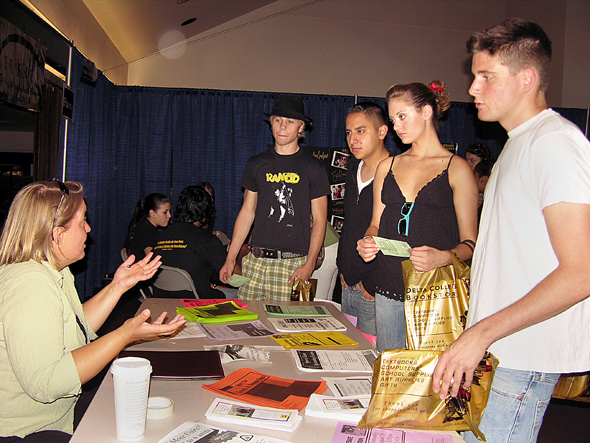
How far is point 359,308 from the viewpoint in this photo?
7.47 ft

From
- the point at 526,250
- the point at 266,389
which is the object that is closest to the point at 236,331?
the point at 266,389

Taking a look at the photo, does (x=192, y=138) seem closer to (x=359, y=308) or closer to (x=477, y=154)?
(x=477, y=154)

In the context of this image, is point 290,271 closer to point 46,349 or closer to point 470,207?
point 470,207

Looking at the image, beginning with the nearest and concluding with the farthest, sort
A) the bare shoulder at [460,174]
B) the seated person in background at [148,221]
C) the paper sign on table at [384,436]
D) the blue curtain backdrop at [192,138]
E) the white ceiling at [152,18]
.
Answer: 1. the paper sign on table at [384,436]
2. the bare shoulder at [460,174]
3. the seated person in background at [148,221]
4. the white ceiling at [152,18]
5. the blue curtain backdrop at [192,138]

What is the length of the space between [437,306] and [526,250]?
1.26 feet

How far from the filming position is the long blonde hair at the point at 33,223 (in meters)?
1.35

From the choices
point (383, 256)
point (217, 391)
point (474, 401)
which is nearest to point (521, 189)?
point (474, 401)

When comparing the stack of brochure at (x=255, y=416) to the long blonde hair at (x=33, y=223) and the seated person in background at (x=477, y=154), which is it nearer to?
the long blonde hair at (x=33, y=223)

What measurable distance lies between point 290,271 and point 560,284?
70.6 inches

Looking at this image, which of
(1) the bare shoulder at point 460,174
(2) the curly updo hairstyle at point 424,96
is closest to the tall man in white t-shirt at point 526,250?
(1) the bare shoulder at point 460,174

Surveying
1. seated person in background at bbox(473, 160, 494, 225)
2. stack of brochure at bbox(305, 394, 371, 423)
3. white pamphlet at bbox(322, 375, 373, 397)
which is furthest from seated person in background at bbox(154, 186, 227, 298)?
seated person in background at bbox(473, 160, 494, 225)

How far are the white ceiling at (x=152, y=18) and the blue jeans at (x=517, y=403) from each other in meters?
4.74

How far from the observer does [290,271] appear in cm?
259

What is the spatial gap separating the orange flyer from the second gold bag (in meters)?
0.33
